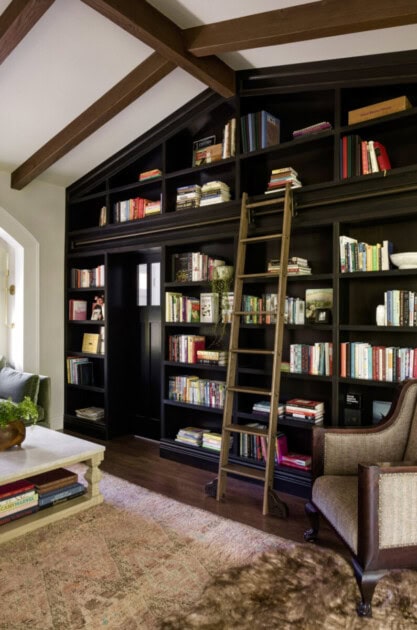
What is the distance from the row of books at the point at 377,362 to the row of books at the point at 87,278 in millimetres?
2719

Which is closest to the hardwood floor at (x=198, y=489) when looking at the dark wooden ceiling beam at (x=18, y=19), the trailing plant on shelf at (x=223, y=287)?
the trailing plant on shelf at (x=223, y=287)

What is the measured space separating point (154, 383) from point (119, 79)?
284cm

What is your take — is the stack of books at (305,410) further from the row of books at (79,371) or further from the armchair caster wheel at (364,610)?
the row of books at (79,371)

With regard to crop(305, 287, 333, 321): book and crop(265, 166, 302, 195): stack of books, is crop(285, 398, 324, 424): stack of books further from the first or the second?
crop(265, 166, 302, 195): stack of books

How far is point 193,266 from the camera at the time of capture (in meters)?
3.88

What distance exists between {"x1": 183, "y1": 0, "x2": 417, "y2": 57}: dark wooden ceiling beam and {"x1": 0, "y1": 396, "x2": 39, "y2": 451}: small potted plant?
2624 mm

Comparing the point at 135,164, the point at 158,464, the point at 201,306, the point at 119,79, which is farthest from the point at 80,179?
the point at 158,464

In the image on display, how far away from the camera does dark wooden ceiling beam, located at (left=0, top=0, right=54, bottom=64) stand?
98.5 inches

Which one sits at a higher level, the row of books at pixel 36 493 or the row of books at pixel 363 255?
the row of books at pixel 363 255

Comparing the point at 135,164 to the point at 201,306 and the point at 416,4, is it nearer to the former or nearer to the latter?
the point at 201,306

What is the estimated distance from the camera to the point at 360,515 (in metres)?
1.95

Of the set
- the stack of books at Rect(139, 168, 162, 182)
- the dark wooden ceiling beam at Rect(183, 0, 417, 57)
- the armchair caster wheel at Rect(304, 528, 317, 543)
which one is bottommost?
the armchair caster wheel at Rect(304, 528, 317, 543)

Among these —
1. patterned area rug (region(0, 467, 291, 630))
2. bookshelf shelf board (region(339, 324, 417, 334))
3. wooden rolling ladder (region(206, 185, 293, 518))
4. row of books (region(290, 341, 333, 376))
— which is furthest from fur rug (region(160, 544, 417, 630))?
bookshelf shelf board (region(339, 324, 417, 334))

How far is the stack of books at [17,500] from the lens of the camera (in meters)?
2.60
